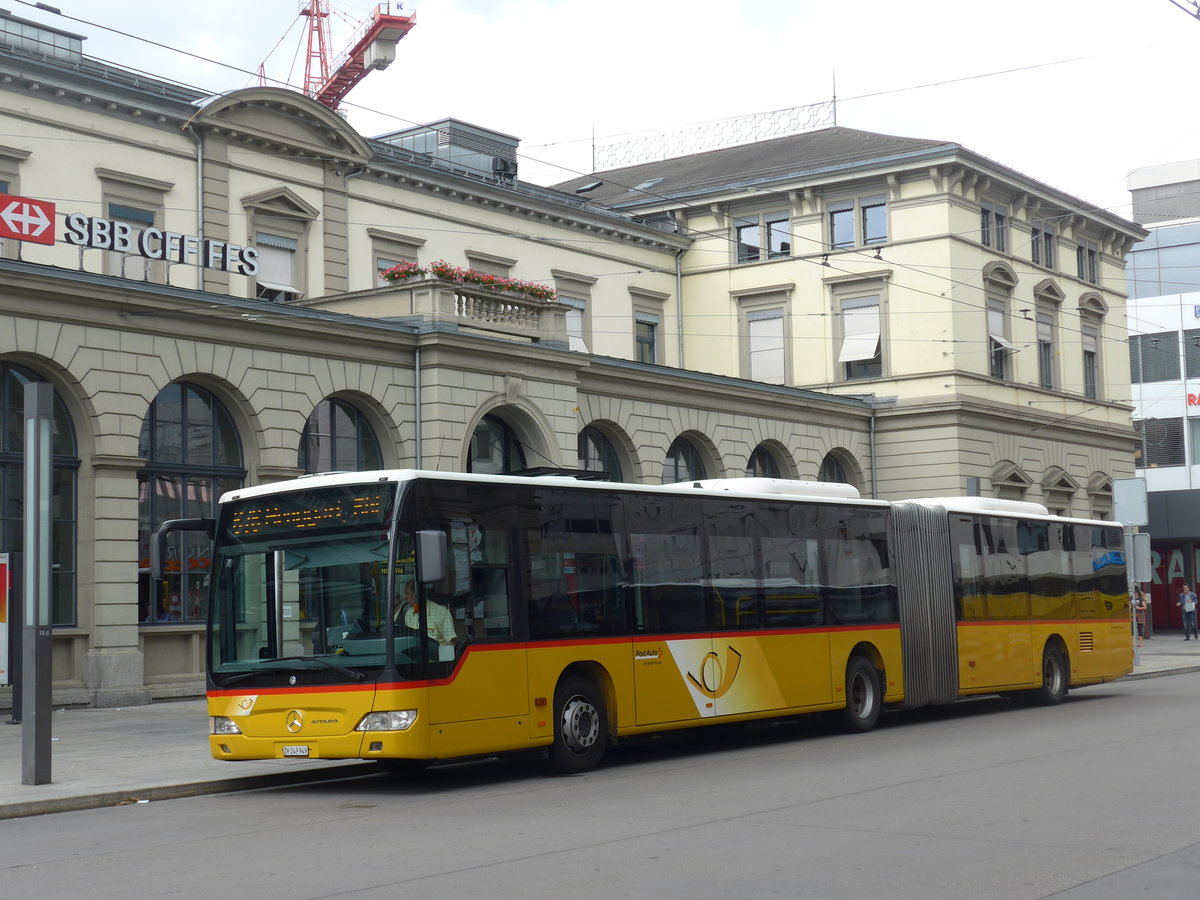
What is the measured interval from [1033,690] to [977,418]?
20.3 meters

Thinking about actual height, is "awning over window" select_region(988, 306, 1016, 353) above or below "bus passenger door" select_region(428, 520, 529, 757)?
above

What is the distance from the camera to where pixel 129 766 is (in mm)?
15922

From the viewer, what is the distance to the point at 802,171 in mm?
45344

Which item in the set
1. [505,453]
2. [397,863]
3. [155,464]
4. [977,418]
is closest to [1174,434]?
[977,418]

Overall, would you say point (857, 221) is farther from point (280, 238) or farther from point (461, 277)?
point (461, 277)

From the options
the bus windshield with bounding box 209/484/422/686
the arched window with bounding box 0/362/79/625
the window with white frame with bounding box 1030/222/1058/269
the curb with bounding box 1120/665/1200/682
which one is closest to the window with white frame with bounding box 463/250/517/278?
the arched window with bounding box 0/362/79/625

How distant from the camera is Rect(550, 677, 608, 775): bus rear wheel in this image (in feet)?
50.3

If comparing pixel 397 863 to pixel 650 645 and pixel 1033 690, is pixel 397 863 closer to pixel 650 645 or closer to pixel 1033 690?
pixel 650 645

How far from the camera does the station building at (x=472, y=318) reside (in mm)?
23688

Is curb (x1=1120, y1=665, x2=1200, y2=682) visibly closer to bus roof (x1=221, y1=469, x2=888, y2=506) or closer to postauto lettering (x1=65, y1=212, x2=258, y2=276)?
bus roof (x1=221, y1=469, x2=888, y2=506)

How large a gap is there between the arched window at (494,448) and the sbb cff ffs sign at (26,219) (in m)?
9.05

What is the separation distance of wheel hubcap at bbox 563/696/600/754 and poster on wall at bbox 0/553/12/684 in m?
6.36

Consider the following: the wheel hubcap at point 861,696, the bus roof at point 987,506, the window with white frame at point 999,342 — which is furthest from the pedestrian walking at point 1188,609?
the wheel hubcap at point 861,696

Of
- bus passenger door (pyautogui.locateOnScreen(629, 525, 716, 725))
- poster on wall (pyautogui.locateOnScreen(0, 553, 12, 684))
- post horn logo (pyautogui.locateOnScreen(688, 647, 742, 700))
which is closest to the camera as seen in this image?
bus passenger door (pyautogui.locateOnScreen(629, 525, 716, 725))
